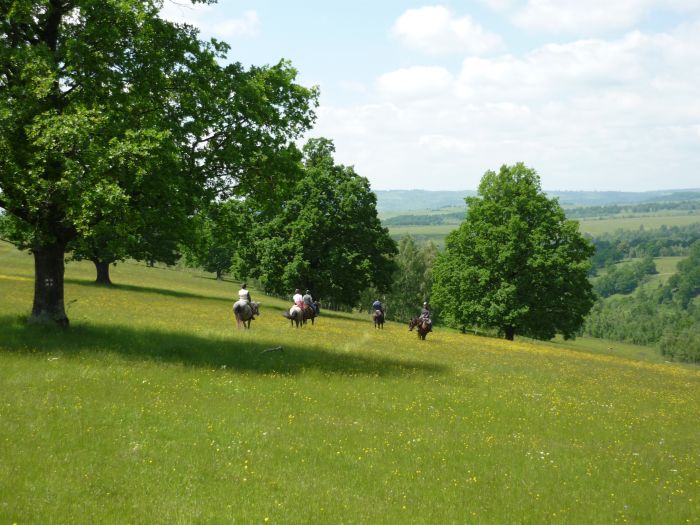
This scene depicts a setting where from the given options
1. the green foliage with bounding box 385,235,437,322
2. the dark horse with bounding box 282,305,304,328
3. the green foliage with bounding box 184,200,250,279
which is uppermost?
the green foliage with bounding box 184,200,250,279

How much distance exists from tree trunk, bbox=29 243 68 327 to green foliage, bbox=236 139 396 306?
32.4 meters

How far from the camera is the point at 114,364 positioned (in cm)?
1809

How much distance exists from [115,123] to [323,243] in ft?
124

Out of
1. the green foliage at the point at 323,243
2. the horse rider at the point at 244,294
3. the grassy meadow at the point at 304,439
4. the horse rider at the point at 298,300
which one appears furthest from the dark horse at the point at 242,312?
the green foliage at the point at 323,243

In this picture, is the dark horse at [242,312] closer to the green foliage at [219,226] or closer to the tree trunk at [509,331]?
the green foliage at [219,226]

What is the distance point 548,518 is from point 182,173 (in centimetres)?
1667

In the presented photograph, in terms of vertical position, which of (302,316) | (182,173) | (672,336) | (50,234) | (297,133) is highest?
(297,133)

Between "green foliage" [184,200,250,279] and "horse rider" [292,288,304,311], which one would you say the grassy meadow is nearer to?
"green foliage" [184,200,250,279]

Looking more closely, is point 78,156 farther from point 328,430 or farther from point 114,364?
point 328,430

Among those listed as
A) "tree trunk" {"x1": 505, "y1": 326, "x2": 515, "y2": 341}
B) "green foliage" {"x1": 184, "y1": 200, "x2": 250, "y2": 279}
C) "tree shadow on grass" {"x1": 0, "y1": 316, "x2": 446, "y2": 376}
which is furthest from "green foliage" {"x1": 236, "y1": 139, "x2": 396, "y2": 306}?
"tree shadow on grass" {"x1": 0, "y1": 316, "x2": 446, "y2": 376}

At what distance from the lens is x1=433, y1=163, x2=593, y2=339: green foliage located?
54.2 metres

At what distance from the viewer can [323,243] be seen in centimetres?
5634

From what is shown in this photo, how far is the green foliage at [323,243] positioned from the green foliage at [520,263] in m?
8.28

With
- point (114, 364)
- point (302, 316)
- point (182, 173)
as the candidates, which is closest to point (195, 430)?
point (114, 364)
